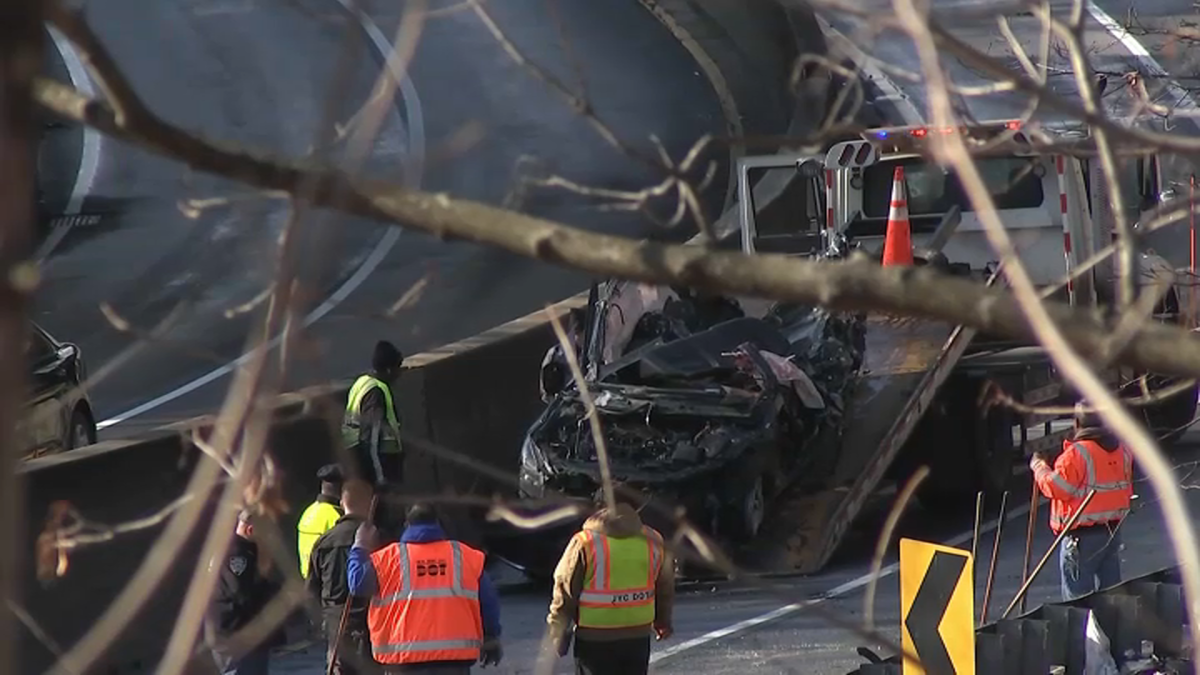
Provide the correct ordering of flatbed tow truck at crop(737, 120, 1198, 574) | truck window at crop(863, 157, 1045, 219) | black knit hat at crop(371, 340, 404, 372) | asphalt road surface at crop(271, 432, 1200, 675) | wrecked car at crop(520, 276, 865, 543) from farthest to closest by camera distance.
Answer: truck window at crop(863, 157, 1045, 219), flatbed tow truck at crop(737, 120, 1198, 574), black knit hat at crop(371, 340, 404, 372), wrecked car at crop(520, 276, 865, 543), asphalt road surface at crop(271, 432, 1200, 675)

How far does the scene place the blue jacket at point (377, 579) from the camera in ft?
29.5

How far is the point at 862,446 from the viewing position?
1462cm

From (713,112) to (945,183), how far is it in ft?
50.2

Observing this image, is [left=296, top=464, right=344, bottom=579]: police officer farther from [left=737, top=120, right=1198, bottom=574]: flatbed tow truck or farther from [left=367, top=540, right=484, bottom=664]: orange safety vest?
[left=737, top=120, right=1198, bottom=574]: flatbed tow truck

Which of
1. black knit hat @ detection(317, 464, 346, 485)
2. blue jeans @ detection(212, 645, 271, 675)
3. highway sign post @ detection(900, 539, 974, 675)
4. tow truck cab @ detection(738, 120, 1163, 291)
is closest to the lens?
highway sign post @ detection(900, 539, 974, 675)

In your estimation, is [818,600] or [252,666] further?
[818,600]

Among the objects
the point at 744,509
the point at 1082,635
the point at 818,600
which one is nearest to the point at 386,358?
the point at 744,509

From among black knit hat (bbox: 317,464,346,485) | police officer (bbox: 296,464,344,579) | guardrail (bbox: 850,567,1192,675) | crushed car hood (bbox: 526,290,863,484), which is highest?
crushed car hood (bbox: 526,290,863,484)

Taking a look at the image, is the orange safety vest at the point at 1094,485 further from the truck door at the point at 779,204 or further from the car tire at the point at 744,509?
the truck door at the point at 779,204

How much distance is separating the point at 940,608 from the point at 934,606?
0.02m

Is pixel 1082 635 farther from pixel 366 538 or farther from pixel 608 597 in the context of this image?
pixel 366 538

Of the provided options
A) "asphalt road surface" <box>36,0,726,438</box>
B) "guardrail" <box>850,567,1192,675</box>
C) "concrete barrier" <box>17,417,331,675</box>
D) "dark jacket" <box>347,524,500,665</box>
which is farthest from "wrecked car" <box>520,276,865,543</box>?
"asphalt road surface" <box>36,0,726,438</box>

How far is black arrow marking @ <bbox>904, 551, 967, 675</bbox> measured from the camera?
25.2ft

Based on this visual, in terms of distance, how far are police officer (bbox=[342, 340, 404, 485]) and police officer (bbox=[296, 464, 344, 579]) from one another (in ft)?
9.06
